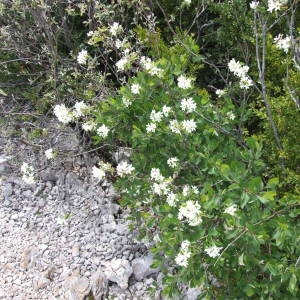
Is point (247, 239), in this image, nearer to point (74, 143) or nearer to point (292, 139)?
point (292, 139)

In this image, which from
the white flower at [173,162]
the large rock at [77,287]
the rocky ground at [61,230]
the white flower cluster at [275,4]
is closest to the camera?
the white flower cluster at [275,4]

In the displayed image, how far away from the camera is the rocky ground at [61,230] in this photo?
9.68ft

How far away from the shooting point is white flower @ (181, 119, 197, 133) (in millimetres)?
A: 2211

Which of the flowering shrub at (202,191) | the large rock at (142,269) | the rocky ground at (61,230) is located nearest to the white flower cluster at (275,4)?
the flowering shrub at (202,191)

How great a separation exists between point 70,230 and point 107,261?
38 cm

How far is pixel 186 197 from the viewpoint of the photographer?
2.11 meters

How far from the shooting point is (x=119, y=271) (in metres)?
2.96

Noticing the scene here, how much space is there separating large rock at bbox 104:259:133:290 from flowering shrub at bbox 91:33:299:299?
349 mm

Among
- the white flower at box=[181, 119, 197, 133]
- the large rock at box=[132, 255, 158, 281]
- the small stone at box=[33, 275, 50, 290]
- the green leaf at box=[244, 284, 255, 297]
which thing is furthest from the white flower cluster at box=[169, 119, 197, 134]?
the small stone at box=[33, 275, 50, 290]

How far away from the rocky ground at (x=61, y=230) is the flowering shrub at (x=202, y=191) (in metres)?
0.45

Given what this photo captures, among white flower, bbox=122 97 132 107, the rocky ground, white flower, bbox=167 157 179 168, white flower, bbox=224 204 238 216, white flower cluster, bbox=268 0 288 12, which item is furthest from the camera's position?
Result: the rocky ground

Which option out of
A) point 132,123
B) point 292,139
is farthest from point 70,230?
point 292,139

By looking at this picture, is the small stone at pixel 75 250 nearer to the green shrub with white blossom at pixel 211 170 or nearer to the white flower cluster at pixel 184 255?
the green shrub with white blossom at pixel 211 170

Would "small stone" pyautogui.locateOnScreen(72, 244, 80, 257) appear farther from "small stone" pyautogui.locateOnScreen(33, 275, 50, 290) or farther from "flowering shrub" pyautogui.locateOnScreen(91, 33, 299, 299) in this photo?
"flowering shrub" pyautogui.locateOnScreen(91, 33, 299, 299)
